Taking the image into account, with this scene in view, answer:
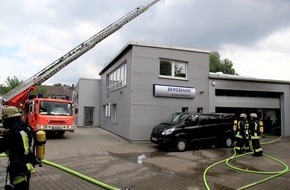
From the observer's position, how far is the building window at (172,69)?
54.8 feet

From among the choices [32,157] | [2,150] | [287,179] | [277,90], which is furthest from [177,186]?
[277,90]

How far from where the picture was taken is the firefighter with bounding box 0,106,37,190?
3914mm

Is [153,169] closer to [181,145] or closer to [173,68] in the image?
[181,145]

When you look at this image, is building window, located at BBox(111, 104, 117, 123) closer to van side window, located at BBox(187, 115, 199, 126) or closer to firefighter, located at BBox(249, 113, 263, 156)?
van side window, located at BBox(187, 115, 199, 126)

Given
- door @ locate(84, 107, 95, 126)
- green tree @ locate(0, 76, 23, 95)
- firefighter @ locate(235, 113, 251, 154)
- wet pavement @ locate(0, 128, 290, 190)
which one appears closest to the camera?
wet pavement @ locate(0, 128, 290, 190)

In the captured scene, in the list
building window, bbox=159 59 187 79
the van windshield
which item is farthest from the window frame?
the van windshield

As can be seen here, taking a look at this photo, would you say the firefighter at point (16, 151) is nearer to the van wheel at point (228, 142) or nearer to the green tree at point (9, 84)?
the van wheel at point (228, 142)

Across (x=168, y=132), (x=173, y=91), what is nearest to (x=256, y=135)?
(x=168, y=132)

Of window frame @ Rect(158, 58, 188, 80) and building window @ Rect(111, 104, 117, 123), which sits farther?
building window @ Rect(111, 104, 117, 123)

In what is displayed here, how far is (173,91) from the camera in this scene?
53.5ft

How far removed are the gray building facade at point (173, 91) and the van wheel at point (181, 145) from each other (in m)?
3.20

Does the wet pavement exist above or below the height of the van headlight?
below

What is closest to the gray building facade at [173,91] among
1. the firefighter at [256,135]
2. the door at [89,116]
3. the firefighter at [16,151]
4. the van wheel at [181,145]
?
the van wheel at [181,145]

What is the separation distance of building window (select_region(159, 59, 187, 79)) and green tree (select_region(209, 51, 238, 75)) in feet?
128
